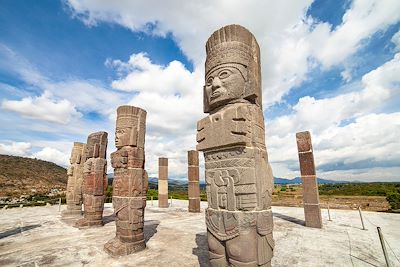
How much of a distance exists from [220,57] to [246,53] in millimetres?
465

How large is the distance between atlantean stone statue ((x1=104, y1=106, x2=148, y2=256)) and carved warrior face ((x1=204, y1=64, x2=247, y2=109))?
4.06m

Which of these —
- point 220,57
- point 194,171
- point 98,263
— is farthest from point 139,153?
point 194,171

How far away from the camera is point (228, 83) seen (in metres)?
3.81

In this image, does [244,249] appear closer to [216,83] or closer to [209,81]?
[216,83]

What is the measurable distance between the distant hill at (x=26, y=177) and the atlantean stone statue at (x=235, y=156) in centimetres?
3228

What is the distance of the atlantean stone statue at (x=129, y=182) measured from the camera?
21.0ft

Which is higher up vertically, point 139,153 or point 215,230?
point 139,153

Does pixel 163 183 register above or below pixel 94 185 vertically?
above

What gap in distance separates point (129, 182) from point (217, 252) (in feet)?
13.1

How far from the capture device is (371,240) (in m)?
7.14

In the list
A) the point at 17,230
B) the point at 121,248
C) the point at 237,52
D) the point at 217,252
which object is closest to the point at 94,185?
the point at 17,230

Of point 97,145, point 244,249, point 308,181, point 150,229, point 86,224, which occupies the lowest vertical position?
point 150,229

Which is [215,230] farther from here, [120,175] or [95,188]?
[95,188]

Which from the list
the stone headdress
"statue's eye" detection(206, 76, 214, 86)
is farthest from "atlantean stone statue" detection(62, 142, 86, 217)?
the stone headdress
